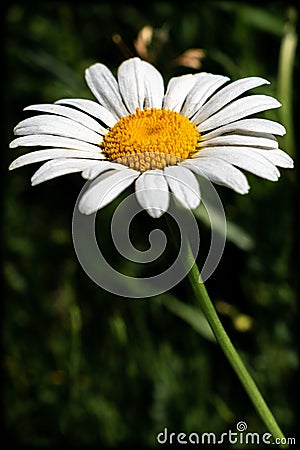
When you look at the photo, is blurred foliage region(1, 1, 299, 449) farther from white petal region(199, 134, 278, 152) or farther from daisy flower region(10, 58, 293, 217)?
white petal region(199, 134, 278, 152)

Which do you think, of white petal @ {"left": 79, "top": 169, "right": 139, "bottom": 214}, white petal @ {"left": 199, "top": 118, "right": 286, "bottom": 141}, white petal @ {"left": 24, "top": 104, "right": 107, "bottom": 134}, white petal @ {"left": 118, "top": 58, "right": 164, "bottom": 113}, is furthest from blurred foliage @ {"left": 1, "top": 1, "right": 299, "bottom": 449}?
white petal @ {"left": 79, "top": 169, "right": 139, "bottom": 214}

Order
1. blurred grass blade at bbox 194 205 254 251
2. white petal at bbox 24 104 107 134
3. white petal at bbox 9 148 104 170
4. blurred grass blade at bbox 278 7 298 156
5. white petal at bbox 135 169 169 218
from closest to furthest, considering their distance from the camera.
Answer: white petal at bbox 135 169 169 218, white petal at bbox 9 148 104 170, white petal at bbox 24 104 107 134, blurred grass blade at bbox 194 205 254 251, blurred grass blade at bbox 278 7 298 156

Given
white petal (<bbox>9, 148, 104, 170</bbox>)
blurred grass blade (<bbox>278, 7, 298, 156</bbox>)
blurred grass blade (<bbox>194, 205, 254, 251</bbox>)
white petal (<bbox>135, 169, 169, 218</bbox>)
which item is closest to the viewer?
white petal (<bbox>135, 169, 169, 218</bbox>)

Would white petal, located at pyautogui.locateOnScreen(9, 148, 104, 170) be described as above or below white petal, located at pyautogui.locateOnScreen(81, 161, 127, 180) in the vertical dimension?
above

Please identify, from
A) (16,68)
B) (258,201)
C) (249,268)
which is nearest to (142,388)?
(249,268)

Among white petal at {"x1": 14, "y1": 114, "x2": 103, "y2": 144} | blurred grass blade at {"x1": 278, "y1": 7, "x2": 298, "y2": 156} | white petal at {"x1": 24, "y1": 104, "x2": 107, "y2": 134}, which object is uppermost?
blurred grass blade at {"x1": 278, "y1": 7, "x2": 298, "y2": 156}

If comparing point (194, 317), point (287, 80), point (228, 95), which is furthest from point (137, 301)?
point (228, 95)

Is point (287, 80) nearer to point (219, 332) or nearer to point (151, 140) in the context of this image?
point (151, 140)

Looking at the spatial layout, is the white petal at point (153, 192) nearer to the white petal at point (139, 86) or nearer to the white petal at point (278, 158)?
the white petal at point (278, 158)

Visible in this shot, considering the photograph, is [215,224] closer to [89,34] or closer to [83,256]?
[83,256]
